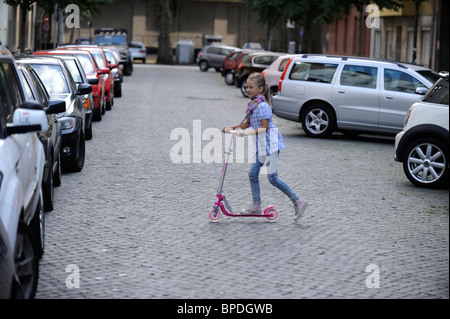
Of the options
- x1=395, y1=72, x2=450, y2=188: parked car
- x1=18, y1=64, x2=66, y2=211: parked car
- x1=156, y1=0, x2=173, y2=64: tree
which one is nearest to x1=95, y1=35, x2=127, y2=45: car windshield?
x1=156, y1=0, x2=173, y2=64: tree

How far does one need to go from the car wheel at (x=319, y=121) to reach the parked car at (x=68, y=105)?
5.75 m

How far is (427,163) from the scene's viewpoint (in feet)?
42.2

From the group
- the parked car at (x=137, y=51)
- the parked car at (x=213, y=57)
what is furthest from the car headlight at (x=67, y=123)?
the parked car at (x=137, y=51)

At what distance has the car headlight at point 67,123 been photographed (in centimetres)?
1264

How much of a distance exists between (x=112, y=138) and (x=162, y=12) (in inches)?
2157

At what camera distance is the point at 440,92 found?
12.9 meters

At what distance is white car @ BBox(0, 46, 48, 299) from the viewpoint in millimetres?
5749

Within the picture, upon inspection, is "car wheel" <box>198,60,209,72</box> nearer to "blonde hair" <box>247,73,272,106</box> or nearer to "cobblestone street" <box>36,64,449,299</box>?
"cobblestone street" <box>36,64,449,299</box>

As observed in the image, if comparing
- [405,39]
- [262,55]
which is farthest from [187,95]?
[405,39]

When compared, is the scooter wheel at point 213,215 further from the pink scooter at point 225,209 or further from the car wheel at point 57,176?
the car wheel at point 57,176

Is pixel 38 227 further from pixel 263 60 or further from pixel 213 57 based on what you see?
pixel 213 57

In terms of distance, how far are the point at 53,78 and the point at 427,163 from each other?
5833 mm
